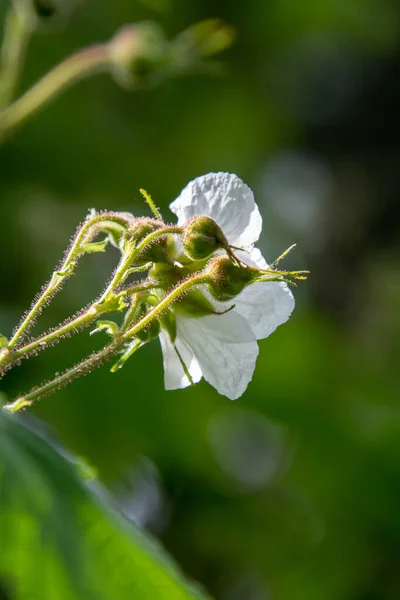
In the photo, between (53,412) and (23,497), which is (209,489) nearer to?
(53,412)

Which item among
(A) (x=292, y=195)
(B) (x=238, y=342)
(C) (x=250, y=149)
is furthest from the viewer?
(A) (x=292, y=195)

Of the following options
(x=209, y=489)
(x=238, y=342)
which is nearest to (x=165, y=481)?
(x=209, y=489)

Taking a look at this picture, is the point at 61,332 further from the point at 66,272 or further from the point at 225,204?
the point at 225,204

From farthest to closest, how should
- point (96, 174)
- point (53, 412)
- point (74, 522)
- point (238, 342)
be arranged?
1. point (96, 174)
2. point (53, 412)
3. point (238, 342)
4. point (74, 522)

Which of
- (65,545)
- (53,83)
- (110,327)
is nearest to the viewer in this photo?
(65,545)

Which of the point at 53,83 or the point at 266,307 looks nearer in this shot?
the point at 266,307

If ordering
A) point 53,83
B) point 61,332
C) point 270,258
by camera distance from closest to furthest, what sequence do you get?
point 61,332 → point 53,83 → point 270,258

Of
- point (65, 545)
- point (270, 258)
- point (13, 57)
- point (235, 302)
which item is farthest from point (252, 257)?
point (270, 258)
